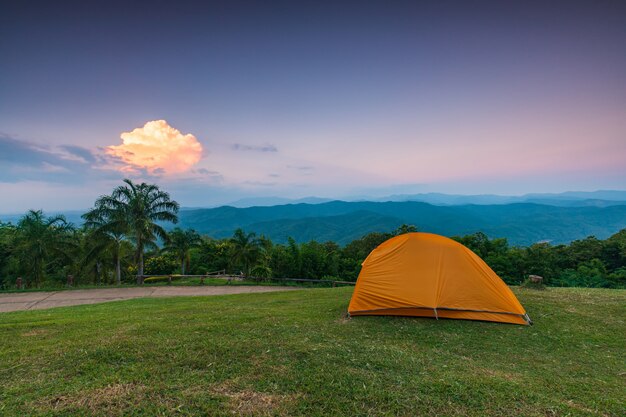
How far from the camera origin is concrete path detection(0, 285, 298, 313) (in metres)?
13.1

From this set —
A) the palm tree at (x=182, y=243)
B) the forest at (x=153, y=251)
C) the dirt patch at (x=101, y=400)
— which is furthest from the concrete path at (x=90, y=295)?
the palm tree at (x=182, y=243)

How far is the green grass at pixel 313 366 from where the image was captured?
3719 mm

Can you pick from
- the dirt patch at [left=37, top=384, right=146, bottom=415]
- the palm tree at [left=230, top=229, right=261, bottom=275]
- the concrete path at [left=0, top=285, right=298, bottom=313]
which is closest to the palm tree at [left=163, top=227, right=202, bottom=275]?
the palm tree at [left=230, top=229, right=261, bottom=275]

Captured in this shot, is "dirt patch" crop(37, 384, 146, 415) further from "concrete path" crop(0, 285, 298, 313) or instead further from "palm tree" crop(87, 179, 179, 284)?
"palm tree" crop(87, 179, 179, 284)

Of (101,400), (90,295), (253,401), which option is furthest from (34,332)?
(90,295)

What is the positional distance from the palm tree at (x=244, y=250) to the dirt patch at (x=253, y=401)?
21.9 meters

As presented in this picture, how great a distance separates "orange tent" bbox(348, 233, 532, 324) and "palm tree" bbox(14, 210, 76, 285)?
89.0 ft

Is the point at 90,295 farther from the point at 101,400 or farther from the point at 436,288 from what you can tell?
the point at 436,288

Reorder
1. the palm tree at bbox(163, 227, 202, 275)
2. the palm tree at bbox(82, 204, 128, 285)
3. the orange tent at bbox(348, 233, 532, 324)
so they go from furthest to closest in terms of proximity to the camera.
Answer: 1. the palm tree at bbox(163, 227, 202, 275)
2. the palm tree at bbox(82, 204, 128, 285)
3. the orange tent at bbox(348, 233, 532, 324)

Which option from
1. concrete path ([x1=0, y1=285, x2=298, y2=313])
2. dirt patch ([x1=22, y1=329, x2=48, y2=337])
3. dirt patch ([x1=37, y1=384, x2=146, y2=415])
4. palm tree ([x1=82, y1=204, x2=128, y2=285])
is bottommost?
concrete path ([x1=0, y1=285, x2=298, y2=313])

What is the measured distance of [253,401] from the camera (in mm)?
3758

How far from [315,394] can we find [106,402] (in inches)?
111

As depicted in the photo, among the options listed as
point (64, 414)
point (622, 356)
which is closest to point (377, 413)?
point (64, 414)

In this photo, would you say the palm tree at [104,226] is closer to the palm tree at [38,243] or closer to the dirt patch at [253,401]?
the palm tree at [38,243]
